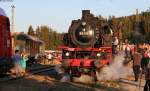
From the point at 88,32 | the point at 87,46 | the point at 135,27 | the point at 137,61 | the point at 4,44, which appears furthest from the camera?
the point at 135,27

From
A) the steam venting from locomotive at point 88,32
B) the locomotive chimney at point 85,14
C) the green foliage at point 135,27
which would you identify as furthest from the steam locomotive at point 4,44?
the green foliage at point 135,27

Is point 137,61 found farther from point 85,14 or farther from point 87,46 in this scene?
point 85,14

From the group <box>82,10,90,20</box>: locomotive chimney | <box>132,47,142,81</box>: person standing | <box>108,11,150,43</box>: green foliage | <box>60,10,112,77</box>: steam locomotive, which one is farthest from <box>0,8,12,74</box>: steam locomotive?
<box>108,11,150,43</box>: green foliage

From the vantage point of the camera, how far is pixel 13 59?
2730 centimetres

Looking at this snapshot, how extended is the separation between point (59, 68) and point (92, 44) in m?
2.34

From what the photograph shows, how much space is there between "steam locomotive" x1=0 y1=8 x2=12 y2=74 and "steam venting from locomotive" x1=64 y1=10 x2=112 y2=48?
3437mm

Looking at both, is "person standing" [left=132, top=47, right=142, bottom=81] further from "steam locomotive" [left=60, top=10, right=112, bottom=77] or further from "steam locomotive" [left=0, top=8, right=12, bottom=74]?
"steam locomotive" [left=0, top=8, right=12, bottom=74]

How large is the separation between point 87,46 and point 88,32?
710mm

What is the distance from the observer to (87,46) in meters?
22.2

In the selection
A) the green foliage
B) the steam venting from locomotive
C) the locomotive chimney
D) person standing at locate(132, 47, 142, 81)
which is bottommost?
person standing at locate(132, 47, 142, 81)

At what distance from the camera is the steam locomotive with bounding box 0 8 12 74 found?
23.3m

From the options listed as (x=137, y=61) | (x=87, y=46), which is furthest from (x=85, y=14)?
(x=137, y=61)

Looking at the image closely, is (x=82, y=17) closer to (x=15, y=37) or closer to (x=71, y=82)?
(x=71, y=82)

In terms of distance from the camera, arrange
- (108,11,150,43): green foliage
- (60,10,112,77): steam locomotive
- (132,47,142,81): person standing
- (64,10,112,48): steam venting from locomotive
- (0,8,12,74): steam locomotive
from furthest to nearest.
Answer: (108,11,150,43): green foliage
(0,8,12,74): steam locomotive
(132,47,142,81): person standing
(64,10,112,48): steam venting from locomotive
(60,10,112,77): steam locomotive
